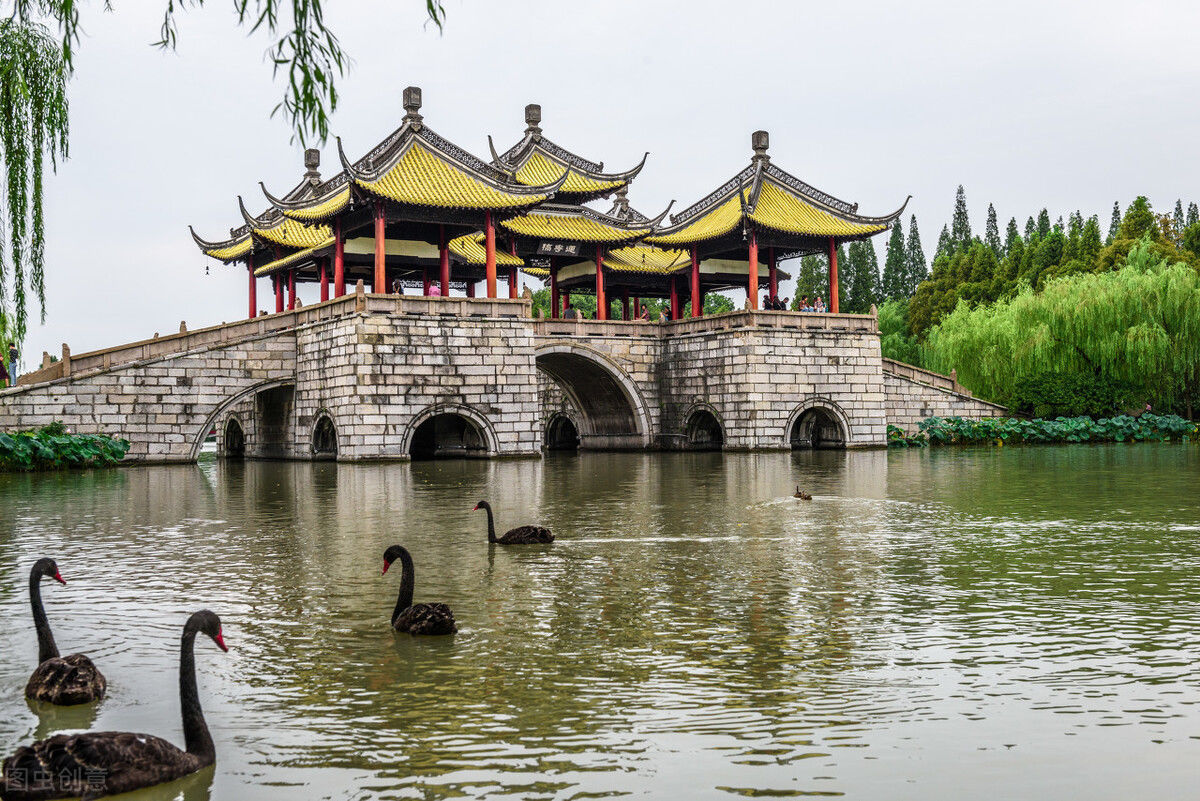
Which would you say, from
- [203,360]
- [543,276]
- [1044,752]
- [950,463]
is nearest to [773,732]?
[1044,752]

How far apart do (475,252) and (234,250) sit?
879 cm

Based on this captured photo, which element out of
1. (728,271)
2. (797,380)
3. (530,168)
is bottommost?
(797,380)

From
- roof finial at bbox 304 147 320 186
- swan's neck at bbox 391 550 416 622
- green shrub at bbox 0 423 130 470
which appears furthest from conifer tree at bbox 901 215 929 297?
swan's neck at bbox 391 550 416 622

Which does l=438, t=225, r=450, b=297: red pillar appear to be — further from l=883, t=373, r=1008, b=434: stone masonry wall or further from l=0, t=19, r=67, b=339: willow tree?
l=0, t=19, r=67, b=339: willow tree

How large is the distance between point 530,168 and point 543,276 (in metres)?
9.01

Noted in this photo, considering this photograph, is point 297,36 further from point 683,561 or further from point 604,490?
point 604,490

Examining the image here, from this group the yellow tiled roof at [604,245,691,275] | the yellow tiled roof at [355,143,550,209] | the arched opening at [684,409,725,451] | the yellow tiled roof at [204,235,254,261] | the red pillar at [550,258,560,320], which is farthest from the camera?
the yellow tiled roof at [204,235,254,261]

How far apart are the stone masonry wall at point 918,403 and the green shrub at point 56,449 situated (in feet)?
69.7

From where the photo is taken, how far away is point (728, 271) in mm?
36562

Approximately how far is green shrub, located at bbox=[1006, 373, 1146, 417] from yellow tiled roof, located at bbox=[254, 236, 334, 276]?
71.1 ft

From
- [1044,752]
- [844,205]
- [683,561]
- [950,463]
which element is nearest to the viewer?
[1044,752]

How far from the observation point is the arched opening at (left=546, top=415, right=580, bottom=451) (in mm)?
38719

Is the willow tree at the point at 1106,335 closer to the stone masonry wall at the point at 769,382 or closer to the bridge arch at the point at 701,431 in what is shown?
the stone masonry wall at the point at 769,382

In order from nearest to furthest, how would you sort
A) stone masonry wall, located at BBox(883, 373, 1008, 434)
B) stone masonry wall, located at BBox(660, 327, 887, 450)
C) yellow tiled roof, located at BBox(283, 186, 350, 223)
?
yellow tiled roof, located at BBox(283, 186, 350, 223)
stone masonry wall, located at BBox(660, 327, 887, 450)
stone masonry wall, located at BBox(883, 373, 1008, 434)
